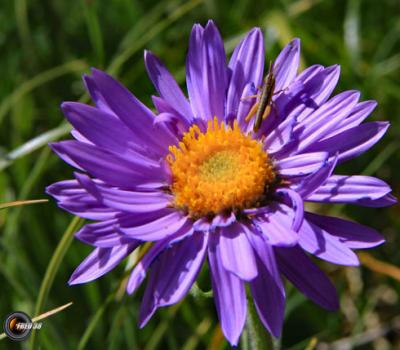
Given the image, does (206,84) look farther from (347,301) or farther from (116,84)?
(347,301)

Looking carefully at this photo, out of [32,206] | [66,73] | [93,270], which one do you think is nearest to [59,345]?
[93,270]

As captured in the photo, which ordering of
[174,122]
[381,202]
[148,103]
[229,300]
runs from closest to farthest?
1. [229,300]
2. [381,202]
3. [174,122]
4. [148,103]

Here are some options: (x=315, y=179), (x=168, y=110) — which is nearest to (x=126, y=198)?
(x=168, y=110)

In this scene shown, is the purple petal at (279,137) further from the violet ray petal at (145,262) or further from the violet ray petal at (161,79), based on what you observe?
the violet ray petal at (145,262)

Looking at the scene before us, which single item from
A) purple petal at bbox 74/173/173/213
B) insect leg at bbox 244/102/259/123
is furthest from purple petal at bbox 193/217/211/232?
insect leg at bbox 244/102/259/123

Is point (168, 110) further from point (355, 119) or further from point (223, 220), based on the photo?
point (355, 119)

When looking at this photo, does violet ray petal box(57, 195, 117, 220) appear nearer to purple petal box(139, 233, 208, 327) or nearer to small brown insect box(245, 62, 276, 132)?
purple petal box(139, 233, 208, 327)

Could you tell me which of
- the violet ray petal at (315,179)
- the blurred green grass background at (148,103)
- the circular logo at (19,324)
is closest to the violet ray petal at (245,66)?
the violet ray petal at (315,179)
